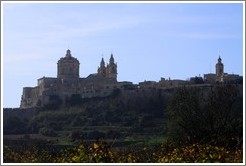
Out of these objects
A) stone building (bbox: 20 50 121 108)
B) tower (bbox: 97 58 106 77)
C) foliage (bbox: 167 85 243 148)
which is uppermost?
tower (bbox: 97 58 106 77)

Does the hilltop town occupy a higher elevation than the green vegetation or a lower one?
higher

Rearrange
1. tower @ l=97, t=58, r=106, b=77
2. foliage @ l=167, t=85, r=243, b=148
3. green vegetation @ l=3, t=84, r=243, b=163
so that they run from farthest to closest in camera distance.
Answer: tower @ l=97, t=58, r=106, b=77
foliage @ l=167, t=85, r=243, b=148
green vegetation @ l=3, t=84, r=243, b=163

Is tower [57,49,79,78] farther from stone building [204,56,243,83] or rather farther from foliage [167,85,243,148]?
foliage [167,85,243,148]

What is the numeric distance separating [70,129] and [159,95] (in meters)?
11.9

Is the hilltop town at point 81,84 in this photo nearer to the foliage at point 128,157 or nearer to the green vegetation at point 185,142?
the green vegetation at point 185,142

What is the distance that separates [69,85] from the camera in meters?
65.9

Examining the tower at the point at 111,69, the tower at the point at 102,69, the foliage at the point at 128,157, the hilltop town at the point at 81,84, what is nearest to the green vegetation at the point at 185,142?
the foliage at the point at 128,157

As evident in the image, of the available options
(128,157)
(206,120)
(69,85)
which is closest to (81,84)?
(69,85)

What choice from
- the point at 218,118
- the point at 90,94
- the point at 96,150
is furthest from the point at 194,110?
the point at 90,94

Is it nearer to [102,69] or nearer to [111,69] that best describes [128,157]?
[111,69]

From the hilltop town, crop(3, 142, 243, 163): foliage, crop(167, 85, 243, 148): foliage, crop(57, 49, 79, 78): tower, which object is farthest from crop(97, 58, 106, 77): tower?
crop(3, 142, 243, 163): foliage

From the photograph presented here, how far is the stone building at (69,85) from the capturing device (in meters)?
62.5

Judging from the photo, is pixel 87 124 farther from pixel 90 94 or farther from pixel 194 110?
pixel 194 110

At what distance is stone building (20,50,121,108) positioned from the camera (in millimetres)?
62469
